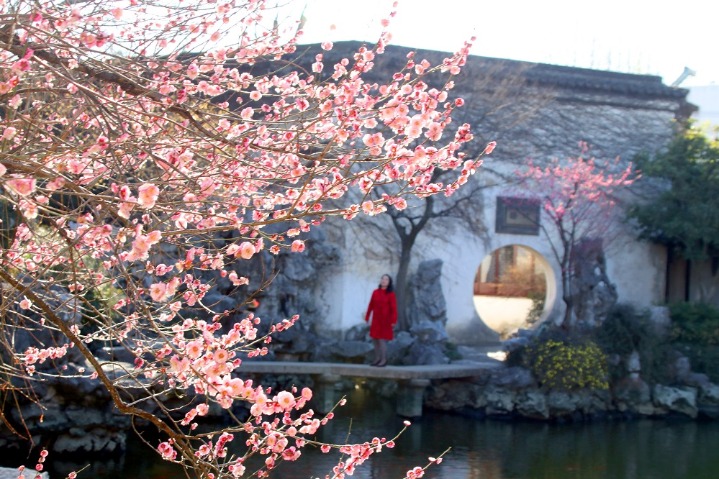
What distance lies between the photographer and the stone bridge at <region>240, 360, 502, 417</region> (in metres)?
11.6

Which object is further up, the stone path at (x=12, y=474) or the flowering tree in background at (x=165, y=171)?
the flowering tree in background at (x=165, y=171)

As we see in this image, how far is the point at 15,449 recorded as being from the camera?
8.81 metres

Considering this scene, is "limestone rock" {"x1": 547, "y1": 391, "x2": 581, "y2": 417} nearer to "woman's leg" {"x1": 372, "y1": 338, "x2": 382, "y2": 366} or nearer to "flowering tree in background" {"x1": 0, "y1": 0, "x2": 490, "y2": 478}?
"woman's leg" {"x1": 372, "y1": 338, "x2": 382, "y2": 366}

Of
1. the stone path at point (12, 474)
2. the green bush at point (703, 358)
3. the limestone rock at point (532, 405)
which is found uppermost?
the green bush at point (703, 358)

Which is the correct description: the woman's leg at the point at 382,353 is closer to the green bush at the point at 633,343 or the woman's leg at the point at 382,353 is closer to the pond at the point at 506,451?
the pond at the point at 506,451

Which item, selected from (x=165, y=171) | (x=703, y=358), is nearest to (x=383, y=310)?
(x=703, y=358)

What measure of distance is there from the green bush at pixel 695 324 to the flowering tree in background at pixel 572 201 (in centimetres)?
167

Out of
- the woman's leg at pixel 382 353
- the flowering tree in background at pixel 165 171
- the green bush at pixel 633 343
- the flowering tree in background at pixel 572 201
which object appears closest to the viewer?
the flowering tree in background at pixel 165 171

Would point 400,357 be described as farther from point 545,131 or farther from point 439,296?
point 545,131

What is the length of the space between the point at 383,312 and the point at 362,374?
85 cm

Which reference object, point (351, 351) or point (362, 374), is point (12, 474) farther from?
point (351, 351)

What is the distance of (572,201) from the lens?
14.4m

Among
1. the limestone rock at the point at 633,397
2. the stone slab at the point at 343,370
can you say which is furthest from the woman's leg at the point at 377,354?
the limestone rock at the point at 633,397

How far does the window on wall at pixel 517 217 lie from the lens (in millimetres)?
16000
